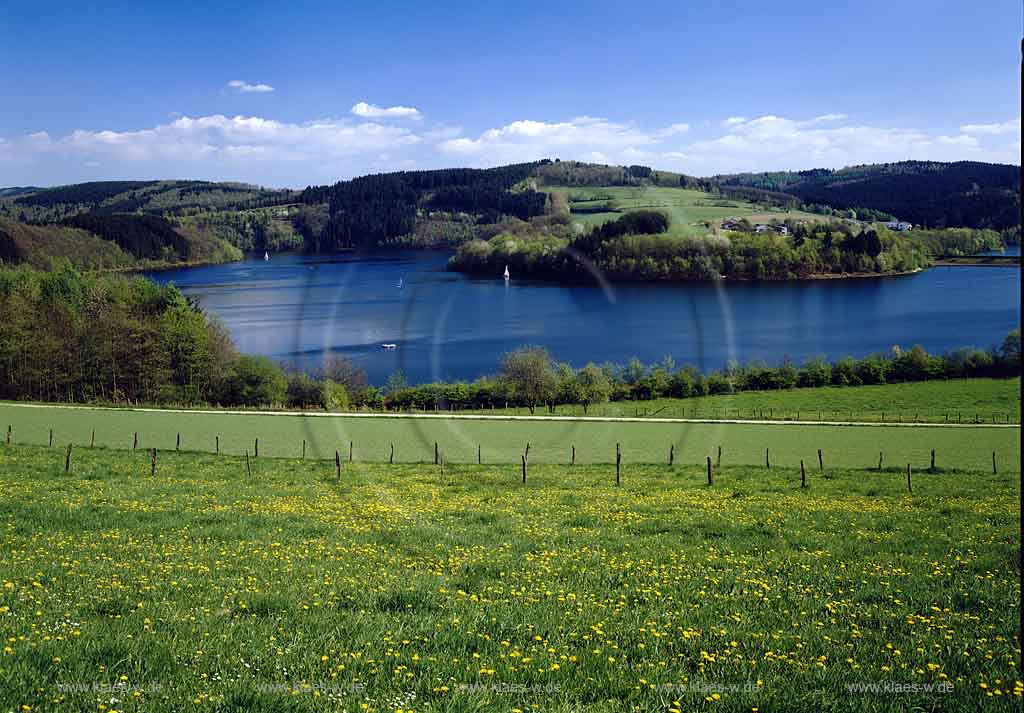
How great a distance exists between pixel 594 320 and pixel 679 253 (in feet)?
53.3

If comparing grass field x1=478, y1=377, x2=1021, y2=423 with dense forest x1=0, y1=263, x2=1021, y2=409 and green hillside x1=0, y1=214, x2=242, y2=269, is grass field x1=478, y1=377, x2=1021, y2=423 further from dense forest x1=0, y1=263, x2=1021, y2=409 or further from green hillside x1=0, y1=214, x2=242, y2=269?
green hillside x1=0, y1=214, x2=242, y2=269

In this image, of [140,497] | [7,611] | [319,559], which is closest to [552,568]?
[319,559]

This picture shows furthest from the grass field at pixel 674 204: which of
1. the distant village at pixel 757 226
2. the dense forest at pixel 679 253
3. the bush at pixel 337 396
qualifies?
the bush at pixel 337 396

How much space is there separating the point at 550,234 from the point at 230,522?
1477 inches

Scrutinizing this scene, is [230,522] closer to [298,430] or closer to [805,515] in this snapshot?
[805,515]

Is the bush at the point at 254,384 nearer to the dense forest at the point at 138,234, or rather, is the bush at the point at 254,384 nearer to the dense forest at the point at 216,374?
the dense forest at the point at 216,374

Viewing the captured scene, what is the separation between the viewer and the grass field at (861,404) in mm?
47062

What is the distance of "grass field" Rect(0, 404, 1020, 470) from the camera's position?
3014 cm

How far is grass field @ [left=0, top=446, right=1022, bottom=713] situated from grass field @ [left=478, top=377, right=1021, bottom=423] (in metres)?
33.0

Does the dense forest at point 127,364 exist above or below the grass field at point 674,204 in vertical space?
below

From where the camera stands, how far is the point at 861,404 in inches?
2121

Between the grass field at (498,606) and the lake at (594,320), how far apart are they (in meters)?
29.5

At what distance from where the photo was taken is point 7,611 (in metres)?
6.47

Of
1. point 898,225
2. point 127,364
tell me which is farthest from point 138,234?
point 898,225
